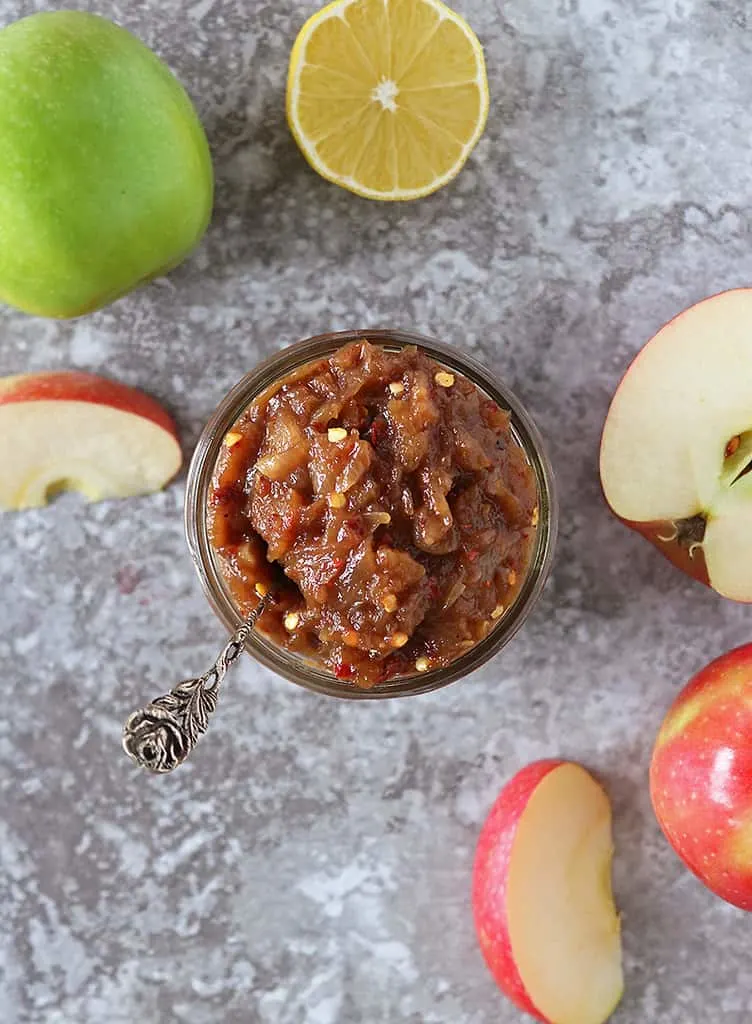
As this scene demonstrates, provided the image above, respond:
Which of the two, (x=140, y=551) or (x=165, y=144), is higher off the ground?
(x=165, y=144)

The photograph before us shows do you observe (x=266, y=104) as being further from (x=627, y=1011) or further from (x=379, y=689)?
(x=627, y=1011)

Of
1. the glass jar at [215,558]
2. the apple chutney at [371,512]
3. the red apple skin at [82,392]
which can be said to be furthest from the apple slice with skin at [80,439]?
the apple chutney at [371,512]

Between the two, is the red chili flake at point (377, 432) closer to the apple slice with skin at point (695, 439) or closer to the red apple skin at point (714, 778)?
the apple slice with skin at point (695, 439)

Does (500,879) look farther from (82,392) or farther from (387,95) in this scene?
(387,95)

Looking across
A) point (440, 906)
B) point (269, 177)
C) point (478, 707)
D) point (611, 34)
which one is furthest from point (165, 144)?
point (440, 906)

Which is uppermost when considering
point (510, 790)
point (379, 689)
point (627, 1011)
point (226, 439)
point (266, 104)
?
point (266, 104)

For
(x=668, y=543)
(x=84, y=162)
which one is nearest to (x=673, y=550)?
(x=668, y=543)
